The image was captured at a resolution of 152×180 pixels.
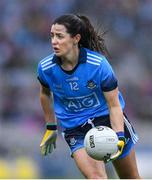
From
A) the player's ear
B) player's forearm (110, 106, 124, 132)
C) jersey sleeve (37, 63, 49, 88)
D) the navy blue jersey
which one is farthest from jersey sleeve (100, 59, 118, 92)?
jersey sleeve (37, 63, 49, 88)

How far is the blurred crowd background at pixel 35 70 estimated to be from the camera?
11387mm

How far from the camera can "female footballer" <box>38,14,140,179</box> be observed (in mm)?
6605

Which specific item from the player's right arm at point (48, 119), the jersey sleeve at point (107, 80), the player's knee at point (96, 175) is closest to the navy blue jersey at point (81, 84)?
the jersey sleeve at point (107, 80)

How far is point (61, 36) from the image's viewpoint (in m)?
6.61

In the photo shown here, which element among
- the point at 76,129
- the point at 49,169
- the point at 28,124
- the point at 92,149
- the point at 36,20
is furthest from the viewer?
the point at 36,20

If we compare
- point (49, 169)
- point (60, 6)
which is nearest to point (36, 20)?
point (60, 6)

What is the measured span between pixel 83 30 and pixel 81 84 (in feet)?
1.70

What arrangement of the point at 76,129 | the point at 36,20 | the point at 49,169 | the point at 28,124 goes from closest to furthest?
the point at 76,129 < the point at 49,169 < the point at 28,124 < the point at 36,20

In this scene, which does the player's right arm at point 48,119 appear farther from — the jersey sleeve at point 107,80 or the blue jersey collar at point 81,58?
the jersey sleeve at point 107,80

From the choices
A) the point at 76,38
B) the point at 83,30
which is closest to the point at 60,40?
the point at 76,38

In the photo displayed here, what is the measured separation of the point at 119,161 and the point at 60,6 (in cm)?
852

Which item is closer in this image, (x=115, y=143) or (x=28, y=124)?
(x=115, y=143)

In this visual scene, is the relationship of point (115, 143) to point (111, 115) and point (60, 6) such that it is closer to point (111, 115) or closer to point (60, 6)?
point (111, 115)

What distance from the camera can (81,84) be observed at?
6660 mm
